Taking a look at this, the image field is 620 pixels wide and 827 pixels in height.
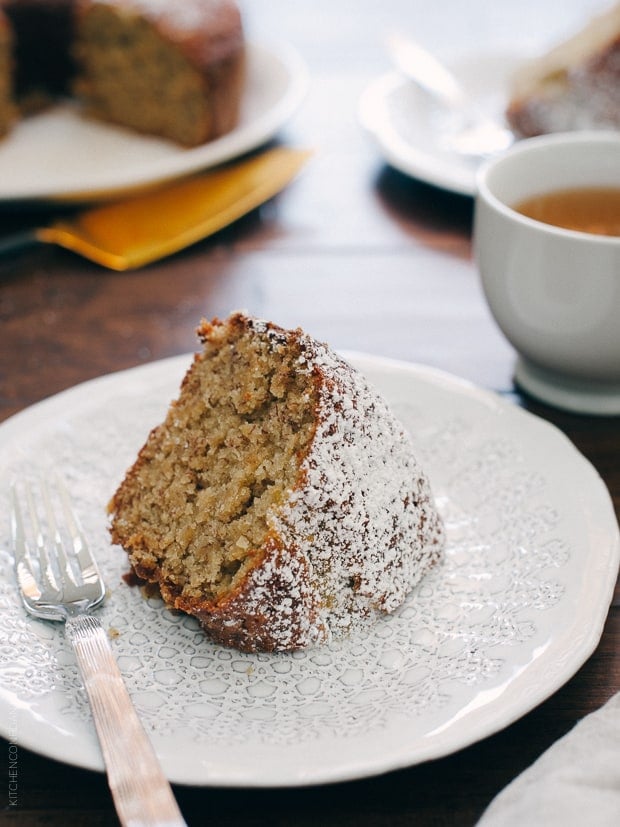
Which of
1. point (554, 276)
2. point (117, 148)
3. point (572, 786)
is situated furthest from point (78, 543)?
point (117, 148)

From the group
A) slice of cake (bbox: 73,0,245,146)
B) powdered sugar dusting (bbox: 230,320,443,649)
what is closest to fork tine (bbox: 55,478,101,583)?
powdered sugar dusting (bbox: 230,320,443,649)

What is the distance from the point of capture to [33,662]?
1.21 meters

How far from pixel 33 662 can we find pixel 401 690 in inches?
17.5

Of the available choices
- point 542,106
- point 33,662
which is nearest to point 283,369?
point 33,662

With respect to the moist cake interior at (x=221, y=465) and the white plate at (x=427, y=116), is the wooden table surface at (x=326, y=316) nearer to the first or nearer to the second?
the white plate at (x=427, y=116)

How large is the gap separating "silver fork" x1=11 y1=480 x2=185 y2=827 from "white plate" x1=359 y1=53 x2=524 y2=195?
145cm

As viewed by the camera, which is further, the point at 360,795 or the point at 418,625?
the point at 418,625

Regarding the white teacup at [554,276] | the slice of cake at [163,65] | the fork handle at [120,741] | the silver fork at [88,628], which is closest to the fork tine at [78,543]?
the silver fork at [88,628]

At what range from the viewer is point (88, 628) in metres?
1.24

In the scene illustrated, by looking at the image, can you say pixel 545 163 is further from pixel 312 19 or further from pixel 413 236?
pixel 312 19

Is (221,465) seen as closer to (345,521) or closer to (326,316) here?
(345,521)

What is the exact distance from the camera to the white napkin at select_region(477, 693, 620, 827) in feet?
3.18

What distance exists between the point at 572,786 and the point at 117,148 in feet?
7.79

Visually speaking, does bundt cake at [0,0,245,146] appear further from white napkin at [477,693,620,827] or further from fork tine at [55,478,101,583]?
white napkin at [477,693,620,827]
